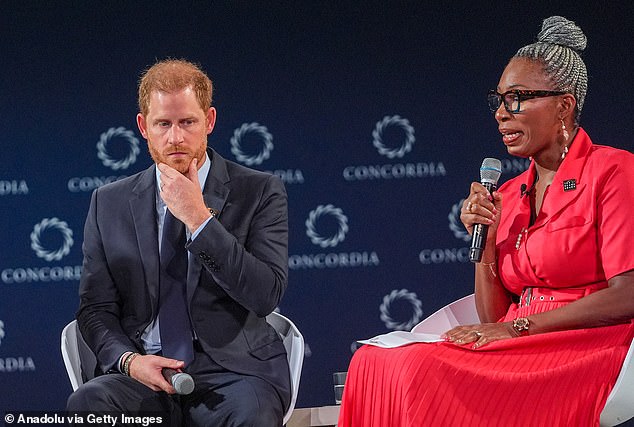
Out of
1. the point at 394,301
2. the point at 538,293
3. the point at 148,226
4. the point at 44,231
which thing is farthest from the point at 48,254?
the point at 538,293

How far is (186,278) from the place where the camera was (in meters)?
3.21

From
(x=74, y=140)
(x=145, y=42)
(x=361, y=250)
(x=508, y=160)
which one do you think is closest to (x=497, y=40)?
(x=508, y=160)

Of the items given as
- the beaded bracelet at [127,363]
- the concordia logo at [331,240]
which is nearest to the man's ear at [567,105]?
the beaded bracelet at [127,363]

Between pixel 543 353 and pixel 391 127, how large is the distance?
8.14 feet

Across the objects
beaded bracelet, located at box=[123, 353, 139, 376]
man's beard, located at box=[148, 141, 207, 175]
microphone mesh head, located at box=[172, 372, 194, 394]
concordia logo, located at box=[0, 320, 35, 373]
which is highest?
man's beard, located at box=[148, 141, 207, 175]

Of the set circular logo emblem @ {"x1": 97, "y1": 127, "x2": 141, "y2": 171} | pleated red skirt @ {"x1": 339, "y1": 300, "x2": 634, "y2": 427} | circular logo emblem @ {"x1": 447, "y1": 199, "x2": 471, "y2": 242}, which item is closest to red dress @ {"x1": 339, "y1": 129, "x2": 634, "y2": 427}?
pleated red skirt @ {"x1": 339, "y1": 300, "x2": 634, "y2": 427}

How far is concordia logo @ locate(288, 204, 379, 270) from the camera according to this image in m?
5.24

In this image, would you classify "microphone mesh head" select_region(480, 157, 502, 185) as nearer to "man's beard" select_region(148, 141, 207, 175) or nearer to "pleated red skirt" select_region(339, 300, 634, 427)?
"pleated red skirt" select_region(339, 300, 634, 427)

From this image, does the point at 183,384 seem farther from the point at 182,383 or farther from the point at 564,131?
the point at 564,131

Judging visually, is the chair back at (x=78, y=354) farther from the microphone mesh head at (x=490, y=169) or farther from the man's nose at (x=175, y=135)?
the microphone mesh head at (x=490, y=169)

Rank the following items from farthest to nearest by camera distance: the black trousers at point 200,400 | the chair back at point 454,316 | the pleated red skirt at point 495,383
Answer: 1. the chair back at point 454,316
2. the black trousers at point 200,400
3. the pleated red skirt at point 495,383

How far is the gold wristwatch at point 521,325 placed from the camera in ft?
9.98

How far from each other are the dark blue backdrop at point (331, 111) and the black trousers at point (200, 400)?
2.18 m

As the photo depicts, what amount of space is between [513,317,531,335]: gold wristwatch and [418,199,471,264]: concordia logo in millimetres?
2179
